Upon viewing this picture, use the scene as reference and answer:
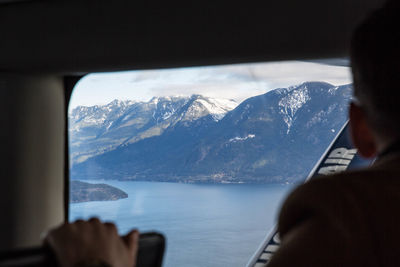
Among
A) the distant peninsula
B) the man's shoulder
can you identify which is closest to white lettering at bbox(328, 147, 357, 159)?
the distant peninsula

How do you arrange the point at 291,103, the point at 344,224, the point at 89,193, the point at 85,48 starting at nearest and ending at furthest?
the point at 344,224
the point at 85,48
the point at 89,193
the point at 291,103

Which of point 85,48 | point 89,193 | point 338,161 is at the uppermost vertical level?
point 85,48

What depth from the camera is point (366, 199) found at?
1.41 ft

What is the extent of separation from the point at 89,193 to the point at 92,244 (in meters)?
2.22

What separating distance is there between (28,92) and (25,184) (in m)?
0.41

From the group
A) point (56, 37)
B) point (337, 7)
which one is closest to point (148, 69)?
point (56, 37)

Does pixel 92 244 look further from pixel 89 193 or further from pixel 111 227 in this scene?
pixel 89 193

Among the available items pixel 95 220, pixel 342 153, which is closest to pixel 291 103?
pixel 342 153

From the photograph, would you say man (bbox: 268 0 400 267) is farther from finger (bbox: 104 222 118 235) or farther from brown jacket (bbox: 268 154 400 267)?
finger (bbox: 104 222 118 235)

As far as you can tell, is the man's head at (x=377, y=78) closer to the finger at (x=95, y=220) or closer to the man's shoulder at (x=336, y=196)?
the man's shoulder at (x=336, y=196)

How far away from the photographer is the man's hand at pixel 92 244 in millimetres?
594

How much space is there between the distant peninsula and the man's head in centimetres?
218

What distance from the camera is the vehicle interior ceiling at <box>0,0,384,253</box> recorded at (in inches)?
67.9

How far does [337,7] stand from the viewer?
1.67 meters
